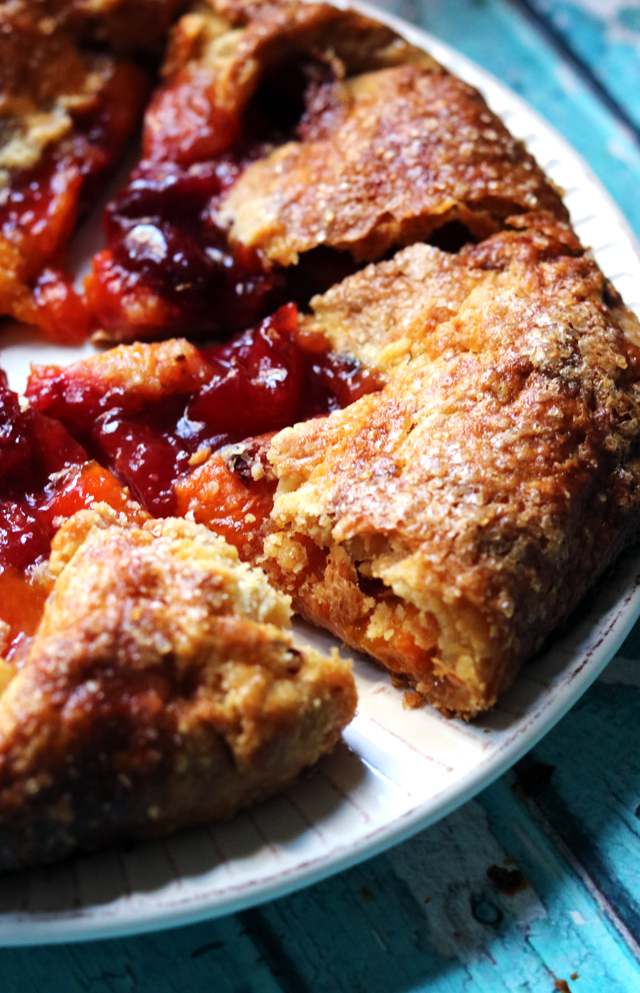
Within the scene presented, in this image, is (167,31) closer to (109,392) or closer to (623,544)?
(109,392)

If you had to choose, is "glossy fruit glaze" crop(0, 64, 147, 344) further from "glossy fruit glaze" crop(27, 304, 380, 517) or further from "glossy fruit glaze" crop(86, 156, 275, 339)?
"glossy fruit glaze" crop(27, 304, 380, 517)

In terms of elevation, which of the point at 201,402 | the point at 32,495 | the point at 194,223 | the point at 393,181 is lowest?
the point at 32,495

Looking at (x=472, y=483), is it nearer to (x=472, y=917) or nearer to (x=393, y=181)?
(x=472, y=917)

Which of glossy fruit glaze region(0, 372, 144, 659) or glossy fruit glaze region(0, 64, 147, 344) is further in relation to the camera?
glossy fruit glaze region(0, 64, 147, 344)

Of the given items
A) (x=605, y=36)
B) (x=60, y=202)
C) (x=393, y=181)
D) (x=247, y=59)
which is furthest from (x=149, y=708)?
(x=605, y=36)

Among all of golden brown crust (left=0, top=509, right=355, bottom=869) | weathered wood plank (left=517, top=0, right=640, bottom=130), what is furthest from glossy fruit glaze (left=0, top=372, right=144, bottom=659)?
weathered wood plank (left=517, top=0, right=640, bottom=130)

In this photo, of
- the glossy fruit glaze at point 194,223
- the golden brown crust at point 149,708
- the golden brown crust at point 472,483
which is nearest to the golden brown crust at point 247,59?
the glossy fruit glaze at point 194,223

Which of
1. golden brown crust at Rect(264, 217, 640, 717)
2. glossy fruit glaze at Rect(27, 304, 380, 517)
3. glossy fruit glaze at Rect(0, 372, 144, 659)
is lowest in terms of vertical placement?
glossy fruit glaze at Rect(0, 372, 144, 659)

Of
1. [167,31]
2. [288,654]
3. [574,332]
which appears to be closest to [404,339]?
[574,332]
